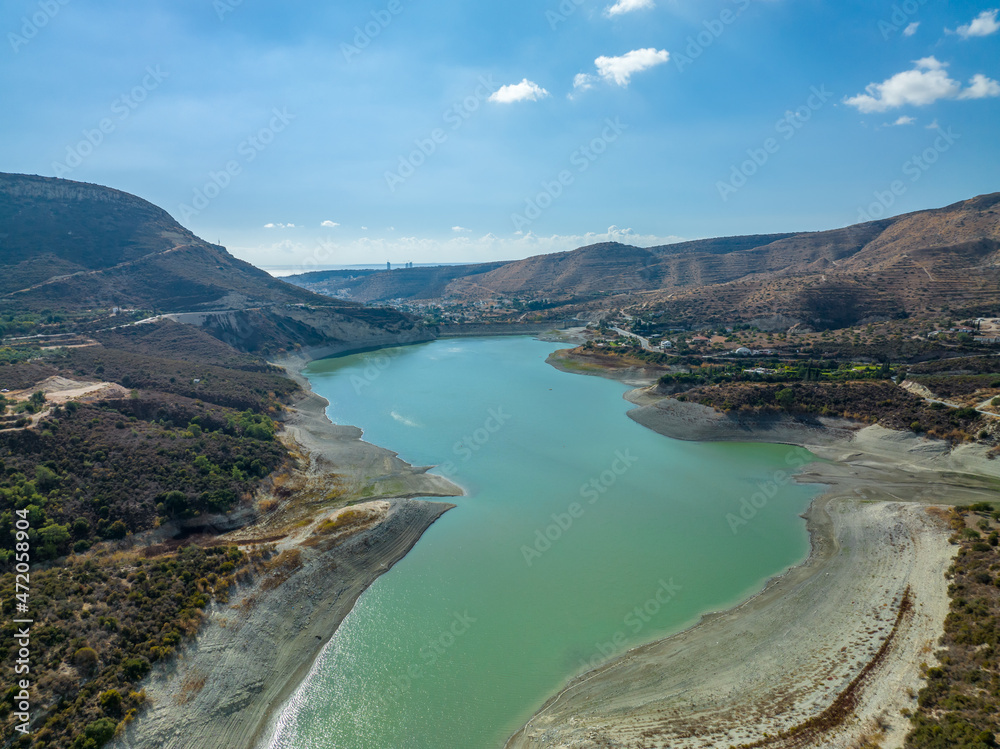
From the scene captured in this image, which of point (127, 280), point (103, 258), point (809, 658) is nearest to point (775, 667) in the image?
point (809, 658)

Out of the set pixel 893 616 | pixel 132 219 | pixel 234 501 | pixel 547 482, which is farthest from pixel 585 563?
pixel 132 219

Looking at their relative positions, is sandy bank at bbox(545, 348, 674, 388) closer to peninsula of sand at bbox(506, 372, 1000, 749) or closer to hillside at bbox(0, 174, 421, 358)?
peninsula of sand at bbox(506, 372, 1000, 749)

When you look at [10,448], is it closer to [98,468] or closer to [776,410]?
[98,468]

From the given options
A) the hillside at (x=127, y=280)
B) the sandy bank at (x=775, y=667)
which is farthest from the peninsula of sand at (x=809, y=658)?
the hillside at (x=127, y=280)

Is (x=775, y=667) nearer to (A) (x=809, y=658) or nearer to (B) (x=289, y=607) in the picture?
(A) (x=809, y=658)

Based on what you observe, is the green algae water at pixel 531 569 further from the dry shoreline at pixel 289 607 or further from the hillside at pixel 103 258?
the hillside at pixel 103 258

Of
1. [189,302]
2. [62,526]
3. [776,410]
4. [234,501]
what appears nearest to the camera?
[62,526]

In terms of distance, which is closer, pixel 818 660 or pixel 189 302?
pixel 818 660
